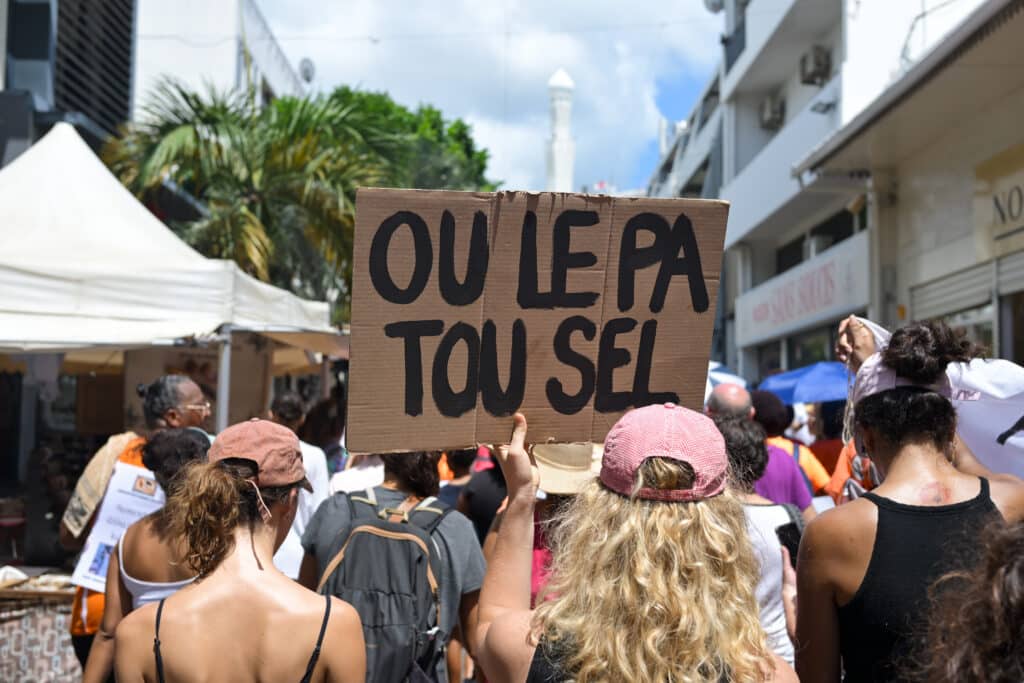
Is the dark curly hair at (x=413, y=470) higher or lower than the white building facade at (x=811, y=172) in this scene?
lower

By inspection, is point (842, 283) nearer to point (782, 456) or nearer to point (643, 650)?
point (782, 456)

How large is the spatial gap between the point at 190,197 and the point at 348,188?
3455 millimetres

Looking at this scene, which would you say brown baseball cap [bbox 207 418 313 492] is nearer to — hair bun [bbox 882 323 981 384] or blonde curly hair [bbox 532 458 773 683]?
blonde curly hair [bbox 532 458 773 683]

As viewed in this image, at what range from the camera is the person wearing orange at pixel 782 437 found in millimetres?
5133

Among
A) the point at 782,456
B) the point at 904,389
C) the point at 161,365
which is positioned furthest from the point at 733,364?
the point at 904,389

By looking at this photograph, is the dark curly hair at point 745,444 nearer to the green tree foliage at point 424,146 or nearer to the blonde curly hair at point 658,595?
the blonde curly hair at point 658,595

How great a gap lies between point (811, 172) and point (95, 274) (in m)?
10.3

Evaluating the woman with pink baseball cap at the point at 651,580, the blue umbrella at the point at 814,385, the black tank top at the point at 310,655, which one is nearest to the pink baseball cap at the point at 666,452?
the woman with pink baseball cap at the point at 651,580

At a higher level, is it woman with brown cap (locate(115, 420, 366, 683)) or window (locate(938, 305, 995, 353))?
window (locate(938, 305, 995, 353))

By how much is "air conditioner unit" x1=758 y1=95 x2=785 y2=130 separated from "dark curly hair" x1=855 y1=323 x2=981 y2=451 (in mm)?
20018

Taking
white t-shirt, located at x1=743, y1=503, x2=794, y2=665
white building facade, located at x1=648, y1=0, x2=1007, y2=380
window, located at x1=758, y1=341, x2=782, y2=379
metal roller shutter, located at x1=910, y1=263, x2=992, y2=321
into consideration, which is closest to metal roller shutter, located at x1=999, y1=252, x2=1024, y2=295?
metal roller shutter, located at x1=910, y1=263, x2=992, y2=321

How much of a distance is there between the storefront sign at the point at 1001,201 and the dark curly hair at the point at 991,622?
9953mm

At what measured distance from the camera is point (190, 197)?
1558 cm

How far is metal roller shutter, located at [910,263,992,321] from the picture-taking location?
11414 millimetres
